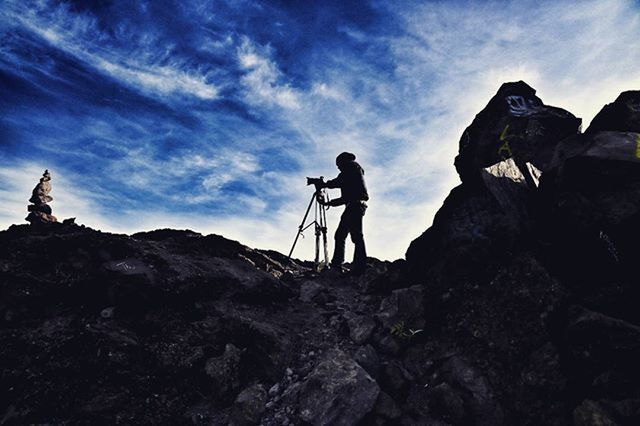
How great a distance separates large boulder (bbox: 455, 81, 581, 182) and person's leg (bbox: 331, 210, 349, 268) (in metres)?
4.53

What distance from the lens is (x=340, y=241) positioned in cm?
1284

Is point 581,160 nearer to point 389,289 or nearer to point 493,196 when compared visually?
point 493,196

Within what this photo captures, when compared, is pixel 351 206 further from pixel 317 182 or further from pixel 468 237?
pixel 468 237

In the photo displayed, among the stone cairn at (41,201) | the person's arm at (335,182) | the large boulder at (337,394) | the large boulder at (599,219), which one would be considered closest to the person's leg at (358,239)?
the person's arm at (335,182)

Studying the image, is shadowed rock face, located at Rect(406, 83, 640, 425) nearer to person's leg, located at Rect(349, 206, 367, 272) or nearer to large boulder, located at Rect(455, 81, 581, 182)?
large boulder, located at Rect(455, 81, 581, 182)

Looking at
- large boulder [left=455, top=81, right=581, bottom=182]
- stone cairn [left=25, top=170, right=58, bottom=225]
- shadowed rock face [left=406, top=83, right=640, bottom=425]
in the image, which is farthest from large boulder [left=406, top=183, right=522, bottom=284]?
stone cairn [left=25, top=170, right=58, bottom=225]

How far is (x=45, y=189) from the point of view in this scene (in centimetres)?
3030

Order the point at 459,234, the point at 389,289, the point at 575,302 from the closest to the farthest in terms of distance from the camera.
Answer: the point at 575,302, the point at 459,234, the point at 389,289

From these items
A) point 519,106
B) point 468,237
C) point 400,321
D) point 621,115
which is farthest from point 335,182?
point 621,115

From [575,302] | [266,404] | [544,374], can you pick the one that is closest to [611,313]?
[575,302]

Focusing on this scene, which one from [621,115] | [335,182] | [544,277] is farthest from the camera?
[335,182]

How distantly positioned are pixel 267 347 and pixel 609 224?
7.90 metres

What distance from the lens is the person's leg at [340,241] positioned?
41.4 feet

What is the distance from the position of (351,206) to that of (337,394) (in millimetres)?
7145
